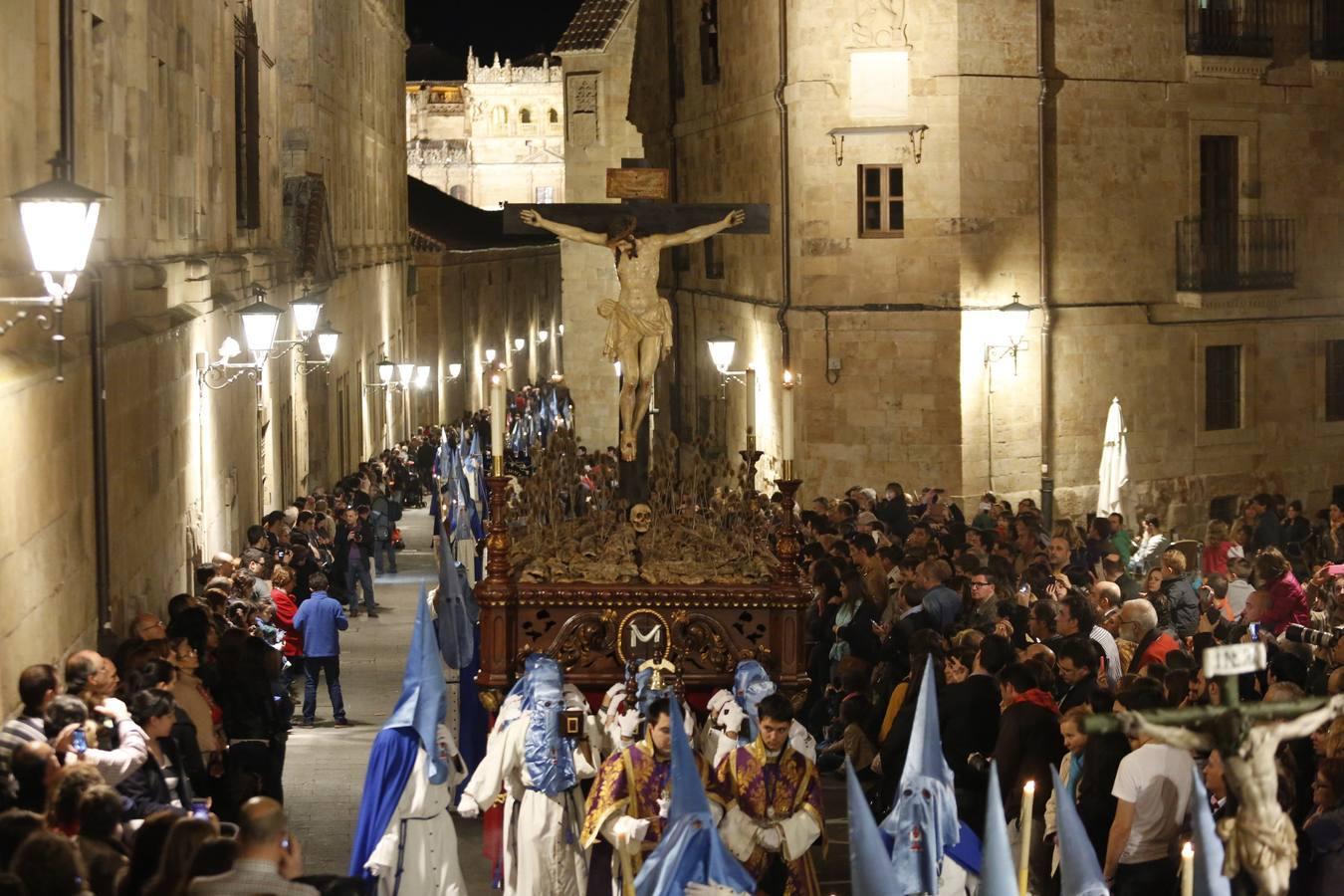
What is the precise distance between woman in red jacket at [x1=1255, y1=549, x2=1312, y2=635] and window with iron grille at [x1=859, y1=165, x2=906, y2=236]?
12.5 meters

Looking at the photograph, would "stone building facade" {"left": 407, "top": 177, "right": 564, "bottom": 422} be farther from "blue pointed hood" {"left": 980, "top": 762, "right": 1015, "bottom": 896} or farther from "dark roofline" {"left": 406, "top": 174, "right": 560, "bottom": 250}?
"blue pointed hood" {"left": 980, "top": 762, "right": 1015, "bottom": 896}

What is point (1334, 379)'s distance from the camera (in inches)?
1113

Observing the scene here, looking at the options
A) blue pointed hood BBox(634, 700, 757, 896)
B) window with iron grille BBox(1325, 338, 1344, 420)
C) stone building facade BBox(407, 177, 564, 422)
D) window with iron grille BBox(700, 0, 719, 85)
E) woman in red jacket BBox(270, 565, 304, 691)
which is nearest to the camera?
blue pointed hood BBox(634, 700, 757, 896)

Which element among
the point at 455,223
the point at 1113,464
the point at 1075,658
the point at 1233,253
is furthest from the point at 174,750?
the point at 455,223

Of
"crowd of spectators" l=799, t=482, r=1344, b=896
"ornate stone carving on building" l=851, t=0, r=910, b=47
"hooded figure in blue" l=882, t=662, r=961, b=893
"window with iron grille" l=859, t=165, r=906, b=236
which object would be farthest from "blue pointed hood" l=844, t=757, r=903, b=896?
"ornate stone carving on building" l=851, t=0, r=910, b=47

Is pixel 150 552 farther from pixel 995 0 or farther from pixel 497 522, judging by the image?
pixel 995 0

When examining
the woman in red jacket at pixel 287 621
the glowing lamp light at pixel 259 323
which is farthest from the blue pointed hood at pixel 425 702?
the glowing lamp light at pixel 259 323

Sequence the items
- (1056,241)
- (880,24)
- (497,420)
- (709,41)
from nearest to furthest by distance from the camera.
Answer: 1. (497,420)
2. (880,24)
3. (1056,241)
4. (709,41)

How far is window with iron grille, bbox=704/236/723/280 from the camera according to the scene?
32.4 m

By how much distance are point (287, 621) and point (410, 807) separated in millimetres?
7346

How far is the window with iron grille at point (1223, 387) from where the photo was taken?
2711cm

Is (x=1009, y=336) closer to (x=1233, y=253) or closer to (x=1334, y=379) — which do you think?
(x=1233, y=253)

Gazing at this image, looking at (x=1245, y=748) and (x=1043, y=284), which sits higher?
(x=1043, y=284)

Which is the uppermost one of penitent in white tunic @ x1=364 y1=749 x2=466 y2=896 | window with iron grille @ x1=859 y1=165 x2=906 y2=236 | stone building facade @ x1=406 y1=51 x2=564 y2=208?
stone building facade @ x1=406 y1=51 x2=564 y2=208
